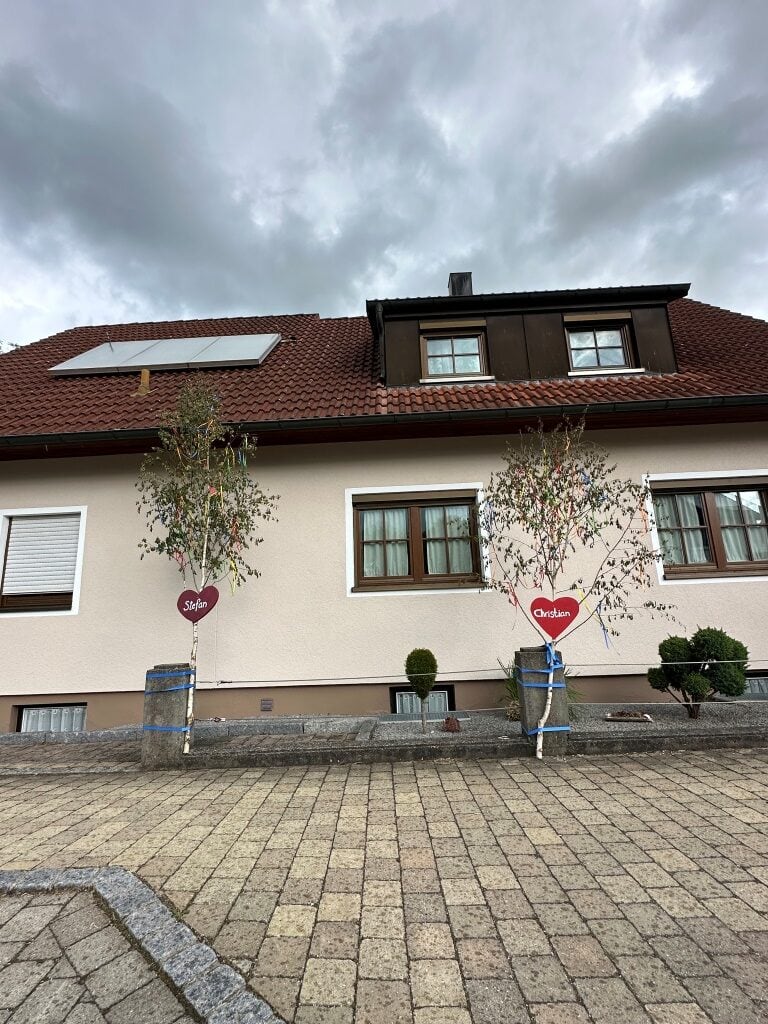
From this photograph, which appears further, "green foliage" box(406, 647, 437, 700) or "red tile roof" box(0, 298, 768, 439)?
"red tile roof" box(0, 298, 768, 439)

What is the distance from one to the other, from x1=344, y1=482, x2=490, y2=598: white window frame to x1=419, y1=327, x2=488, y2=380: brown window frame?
2.10 m

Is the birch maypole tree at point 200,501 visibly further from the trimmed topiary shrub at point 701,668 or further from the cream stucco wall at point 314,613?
the trimmed topiary shrub at point 701,668

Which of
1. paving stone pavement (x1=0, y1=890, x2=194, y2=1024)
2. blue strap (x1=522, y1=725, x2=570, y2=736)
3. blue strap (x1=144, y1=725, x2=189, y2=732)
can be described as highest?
blue strap (x1=144, y1=725, x2=189, y2=732)

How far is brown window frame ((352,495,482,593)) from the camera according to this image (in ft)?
20.8

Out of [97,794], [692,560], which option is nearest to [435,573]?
[692,560]

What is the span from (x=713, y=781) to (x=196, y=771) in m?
4.30

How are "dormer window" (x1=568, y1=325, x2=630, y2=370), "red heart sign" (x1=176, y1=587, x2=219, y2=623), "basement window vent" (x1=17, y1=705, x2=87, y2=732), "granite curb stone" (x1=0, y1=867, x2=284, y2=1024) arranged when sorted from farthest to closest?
1. "dormer window" (x1=568, y1=325, x2=630, y2=370)
2. "basement window vent" (x1=17, y1=705, x2=87, y2=732)
3. "red heart sign" (x1=176, y1=587, x2=219, y2=623)
4. "granite curb stone" (x1=0, y1=867, x2=284, y2=1024)

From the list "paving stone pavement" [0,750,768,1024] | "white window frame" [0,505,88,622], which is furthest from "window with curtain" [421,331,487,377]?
"paving stone pavement" [0,750,768,1024]

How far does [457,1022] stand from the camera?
1.64 m

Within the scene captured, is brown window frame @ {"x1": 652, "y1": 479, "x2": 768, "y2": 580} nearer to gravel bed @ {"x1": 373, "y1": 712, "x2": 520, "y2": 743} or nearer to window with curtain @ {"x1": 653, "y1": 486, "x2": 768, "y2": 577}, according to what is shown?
window with curtain @ {"x1": 653, "y1": 486, "x2": 768, "y2": 577}

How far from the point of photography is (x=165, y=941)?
2.06m

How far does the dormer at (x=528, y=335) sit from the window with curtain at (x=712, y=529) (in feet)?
7.15

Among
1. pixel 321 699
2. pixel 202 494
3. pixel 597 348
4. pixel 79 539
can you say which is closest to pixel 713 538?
pixel 597 348

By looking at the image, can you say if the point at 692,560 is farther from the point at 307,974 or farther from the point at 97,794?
the point at 97,794
